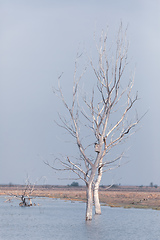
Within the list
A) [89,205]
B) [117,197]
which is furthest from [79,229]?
[117,197]

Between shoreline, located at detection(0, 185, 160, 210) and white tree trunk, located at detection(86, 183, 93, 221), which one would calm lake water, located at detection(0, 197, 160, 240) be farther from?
shoreline, located at detection(0, 185, 160, 210)

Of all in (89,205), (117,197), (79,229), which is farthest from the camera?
(117,197)

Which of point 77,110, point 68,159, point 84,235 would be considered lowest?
point 84,235

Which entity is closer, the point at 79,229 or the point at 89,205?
the point at 79,229

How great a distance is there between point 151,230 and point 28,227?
620cm

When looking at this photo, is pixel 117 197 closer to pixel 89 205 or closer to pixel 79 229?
pixel 89 205

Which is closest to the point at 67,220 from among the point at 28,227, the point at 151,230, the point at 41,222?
the point at 41,222

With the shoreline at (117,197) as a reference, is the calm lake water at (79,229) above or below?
below

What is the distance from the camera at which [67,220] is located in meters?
30.3

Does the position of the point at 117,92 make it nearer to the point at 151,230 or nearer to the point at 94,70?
the point at 94,70

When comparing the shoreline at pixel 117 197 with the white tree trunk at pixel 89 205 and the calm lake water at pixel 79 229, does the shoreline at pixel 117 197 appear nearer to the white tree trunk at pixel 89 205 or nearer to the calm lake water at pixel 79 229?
the white tree trunk at pixel 89 205

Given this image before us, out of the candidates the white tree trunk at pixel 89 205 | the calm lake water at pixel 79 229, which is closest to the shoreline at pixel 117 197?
the white tree trunk at pixel 89 205

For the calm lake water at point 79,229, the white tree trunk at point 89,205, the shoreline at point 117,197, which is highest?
the shoreline at point 117,197

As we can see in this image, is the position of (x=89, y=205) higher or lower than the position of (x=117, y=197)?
lower
